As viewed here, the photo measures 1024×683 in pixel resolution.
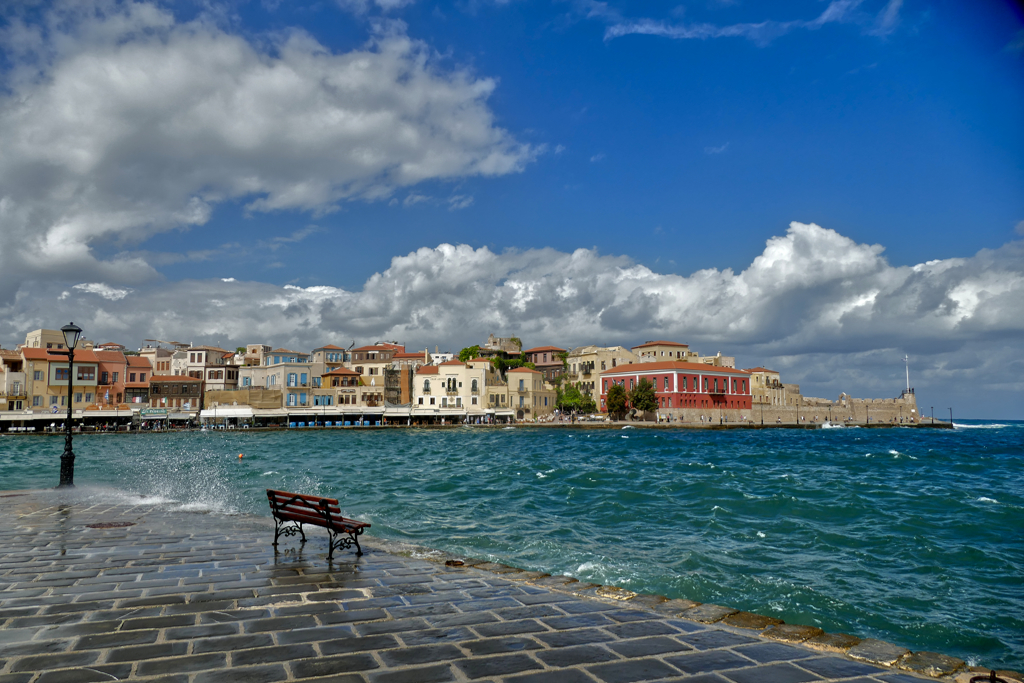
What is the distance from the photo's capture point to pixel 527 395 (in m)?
106

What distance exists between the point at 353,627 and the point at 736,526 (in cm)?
1291

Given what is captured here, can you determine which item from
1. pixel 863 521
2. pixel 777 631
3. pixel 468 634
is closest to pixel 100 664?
pixel 468 634

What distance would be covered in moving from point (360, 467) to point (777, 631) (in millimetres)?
29560

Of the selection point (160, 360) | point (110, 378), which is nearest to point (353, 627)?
point (110, 378)

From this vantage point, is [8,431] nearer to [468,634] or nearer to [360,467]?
[360,467]

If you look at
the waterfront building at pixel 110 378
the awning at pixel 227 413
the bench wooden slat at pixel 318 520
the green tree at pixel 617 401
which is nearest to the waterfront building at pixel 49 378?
the waterfront building at pixel 110 378

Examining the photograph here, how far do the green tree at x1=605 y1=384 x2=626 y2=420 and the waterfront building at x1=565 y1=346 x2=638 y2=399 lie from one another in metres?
10.2

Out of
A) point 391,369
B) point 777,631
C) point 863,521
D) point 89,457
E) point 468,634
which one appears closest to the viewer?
point 468,634

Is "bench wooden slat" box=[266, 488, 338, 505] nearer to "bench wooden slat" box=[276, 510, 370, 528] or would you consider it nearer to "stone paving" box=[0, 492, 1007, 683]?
"bench wooden slat" box=[276, 510, 370, 528]

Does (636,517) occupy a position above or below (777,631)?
below

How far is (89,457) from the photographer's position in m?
42.8

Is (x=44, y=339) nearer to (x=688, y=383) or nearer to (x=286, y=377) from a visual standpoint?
(x=286, y=377)

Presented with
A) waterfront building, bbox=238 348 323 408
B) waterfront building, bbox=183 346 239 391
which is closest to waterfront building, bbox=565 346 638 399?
waterfront building, bbox=238 348 323 408

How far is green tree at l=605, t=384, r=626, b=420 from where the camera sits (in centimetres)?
9838
